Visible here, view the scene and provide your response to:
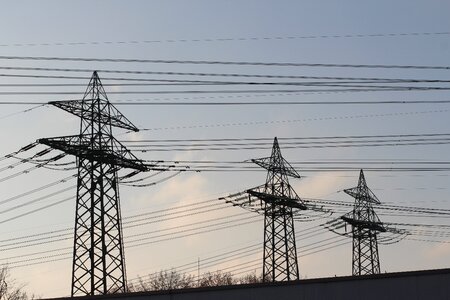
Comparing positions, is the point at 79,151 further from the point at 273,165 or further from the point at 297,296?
the point at 273,165

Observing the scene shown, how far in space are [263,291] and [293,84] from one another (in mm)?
7062

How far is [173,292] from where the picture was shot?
84.1 feet

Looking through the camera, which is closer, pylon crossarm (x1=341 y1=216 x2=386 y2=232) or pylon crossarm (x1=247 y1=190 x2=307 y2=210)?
pylon crossarm (x1=247 y1=190 x2=307 y2=210)

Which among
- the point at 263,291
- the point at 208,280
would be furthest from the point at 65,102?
the point at 208,280

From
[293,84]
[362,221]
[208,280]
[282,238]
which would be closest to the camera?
[293,84]

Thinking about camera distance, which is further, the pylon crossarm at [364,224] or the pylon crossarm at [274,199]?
the pylon crossarm at [364,224]

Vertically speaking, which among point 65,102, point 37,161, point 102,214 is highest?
point 65,102

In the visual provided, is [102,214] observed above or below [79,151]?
below

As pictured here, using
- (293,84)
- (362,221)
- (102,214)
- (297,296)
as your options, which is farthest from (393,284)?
(362,221)

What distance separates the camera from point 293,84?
24047 mm

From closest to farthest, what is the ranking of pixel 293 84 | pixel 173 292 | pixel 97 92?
pixel 293 84 → pixel 173 292 → pixel 97 92

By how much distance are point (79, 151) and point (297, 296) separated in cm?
1343

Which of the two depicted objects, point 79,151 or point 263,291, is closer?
point 263,291

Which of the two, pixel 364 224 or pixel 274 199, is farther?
pixel 364 224
